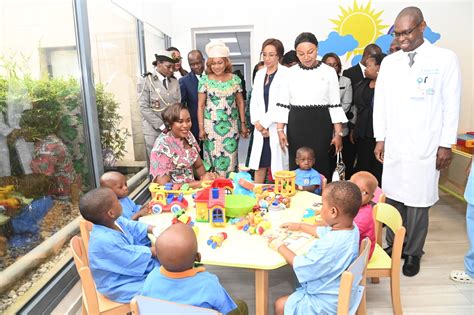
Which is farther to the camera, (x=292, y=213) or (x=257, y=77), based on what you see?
(x=257, y=77)

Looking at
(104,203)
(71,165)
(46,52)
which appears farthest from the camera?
(71,165)

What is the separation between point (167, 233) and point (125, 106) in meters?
3.50

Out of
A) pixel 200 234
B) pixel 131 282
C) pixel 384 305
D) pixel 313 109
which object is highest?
pixel 313 109

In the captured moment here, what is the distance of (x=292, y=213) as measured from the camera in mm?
2211

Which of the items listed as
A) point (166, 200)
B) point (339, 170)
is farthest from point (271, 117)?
point (166, 200)

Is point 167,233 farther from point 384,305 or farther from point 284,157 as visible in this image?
point 284,157

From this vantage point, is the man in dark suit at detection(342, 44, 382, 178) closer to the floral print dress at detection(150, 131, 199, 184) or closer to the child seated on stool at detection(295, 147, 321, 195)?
the child seated on stool at detection(295, 147, 321, 195)

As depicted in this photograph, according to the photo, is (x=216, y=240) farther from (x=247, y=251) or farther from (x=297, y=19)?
(x=297, y=19)

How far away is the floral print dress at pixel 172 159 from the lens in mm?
2902

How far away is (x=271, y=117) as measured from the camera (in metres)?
3.50

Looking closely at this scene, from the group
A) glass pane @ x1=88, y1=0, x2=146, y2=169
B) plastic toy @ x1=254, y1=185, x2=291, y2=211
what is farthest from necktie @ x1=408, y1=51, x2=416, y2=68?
glass pane @ x1=88, y1=0, x2=146, y2=169

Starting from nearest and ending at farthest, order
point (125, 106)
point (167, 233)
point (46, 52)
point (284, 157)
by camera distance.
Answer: point (167, 233) < point (46, 52) < point (284, 157) < point (125, 106)

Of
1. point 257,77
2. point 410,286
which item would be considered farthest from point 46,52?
point 410,286

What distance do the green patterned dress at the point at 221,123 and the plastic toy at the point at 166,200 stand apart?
1362 millimetres
